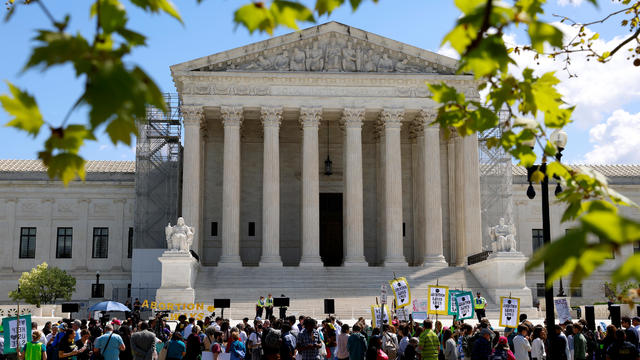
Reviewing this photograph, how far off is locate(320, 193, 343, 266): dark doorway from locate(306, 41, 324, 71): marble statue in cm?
957

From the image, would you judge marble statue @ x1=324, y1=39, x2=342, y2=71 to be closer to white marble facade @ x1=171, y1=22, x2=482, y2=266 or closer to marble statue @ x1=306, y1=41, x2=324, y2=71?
white marble facade @ x1=171, y1=22, x2=482, y2=266

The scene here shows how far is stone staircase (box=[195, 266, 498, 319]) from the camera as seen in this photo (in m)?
40.1

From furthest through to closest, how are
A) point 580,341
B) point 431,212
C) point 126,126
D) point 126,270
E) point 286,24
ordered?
point 126,270
point 431,212
point 580,341
point 286,24
point 126,126

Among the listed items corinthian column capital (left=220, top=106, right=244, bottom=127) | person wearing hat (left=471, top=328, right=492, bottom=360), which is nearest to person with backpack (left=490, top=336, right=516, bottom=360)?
person wearing hat (left=471, top=328, right=492, bottom=360)

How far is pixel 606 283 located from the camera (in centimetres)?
5719

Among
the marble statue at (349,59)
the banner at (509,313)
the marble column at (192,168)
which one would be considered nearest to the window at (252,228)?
the marble column at (192,168)

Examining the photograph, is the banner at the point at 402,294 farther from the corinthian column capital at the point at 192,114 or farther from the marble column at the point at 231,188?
the corinthian column capital at the point at 192,114

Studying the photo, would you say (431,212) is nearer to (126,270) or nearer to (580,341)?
(126,270)

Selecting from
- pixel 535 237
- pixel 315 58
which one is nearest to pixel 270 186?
pixel 315 58

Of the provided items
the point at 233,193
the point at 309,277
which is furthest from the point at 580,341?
the point at 233,193

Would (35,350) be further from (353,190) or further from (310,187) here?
(353,190)

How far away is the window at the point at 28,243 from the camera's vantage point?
56.5m

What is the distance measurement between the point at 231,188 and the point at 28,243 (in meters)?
19.6

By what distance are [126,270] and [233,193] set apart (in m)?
14.6
